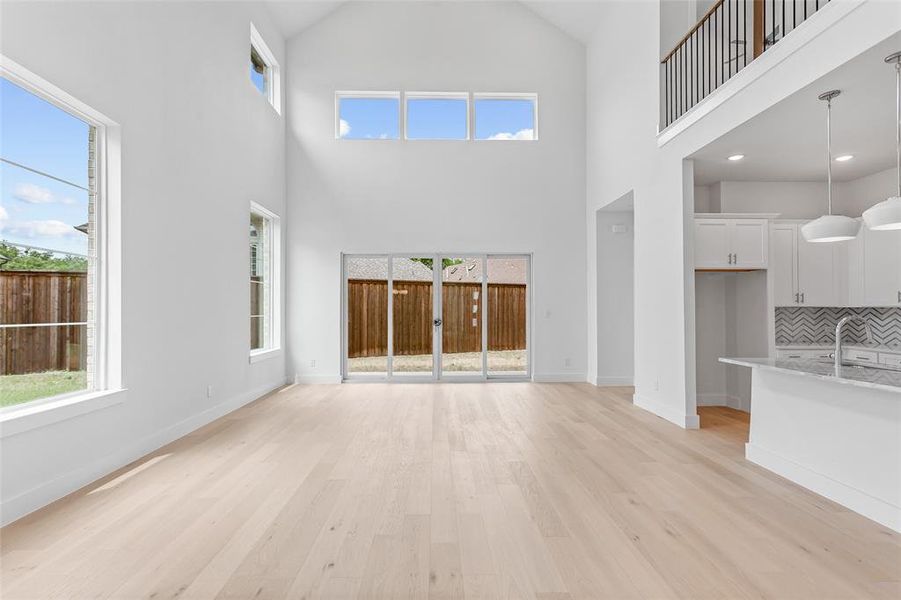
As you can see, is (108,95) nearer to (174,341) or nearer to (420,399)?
(174,341)

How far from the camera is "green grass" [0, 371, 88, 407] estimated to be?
2799 mm

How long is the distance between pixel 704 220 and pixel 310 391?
214 inches

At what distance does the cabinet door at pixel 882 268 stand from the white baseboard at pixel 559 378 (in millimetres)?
3629

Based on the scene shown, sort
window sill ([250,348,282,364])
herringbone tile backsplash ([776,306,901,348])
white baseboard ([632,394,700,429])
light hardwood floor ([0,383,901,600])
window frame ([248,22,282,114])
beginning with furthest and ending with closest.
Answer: window frame ([248,22,282,114]) < window sill ([250,348,282,364]) < herringbone tile backsplash ([776,306,901,348]) < white baseboard ([632,394,700,429]) < light hardwood floor ([0,383,901,600])

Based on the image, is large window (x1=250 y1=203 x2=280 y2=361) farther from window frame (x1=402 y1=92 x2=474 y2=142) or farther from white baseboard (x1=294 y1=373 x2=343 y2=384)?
window frame (x1=402 y1=92 x2=474 y2=142)

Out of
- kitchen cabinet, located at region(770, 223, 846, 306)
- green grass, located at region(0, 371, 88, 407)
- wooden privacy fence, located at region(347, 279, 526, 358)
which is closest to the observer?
green grass, located at region(0, 371, 88, 407)

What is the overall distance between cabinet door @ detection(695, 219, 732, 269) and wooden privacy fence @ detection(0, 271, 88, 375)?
5.58 m

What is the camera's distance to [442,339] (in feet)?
25.3

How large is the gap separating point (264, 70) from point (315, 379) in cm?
465

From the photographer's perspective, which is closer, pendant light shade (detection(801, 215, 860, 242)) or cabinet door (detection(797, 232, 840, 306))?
pendant light shade (detection(801, 215, 860, 242))

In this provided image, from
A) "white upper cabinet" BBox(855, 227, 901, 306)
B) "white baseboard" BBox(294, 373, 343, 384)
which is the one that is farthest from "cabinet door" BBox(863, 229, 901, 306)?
"white baseboard" BBox(294, 373, 343, 384)

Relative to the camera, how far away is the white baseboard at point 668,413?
15.6ft

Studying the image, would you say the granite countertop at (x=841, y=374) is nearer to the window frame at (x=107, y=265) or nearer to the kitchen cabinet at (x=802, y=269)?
the kitchen cabinet at (x=802, y=269)

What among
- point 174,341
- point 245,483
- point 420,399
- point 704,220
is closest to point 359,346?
point 420,399
